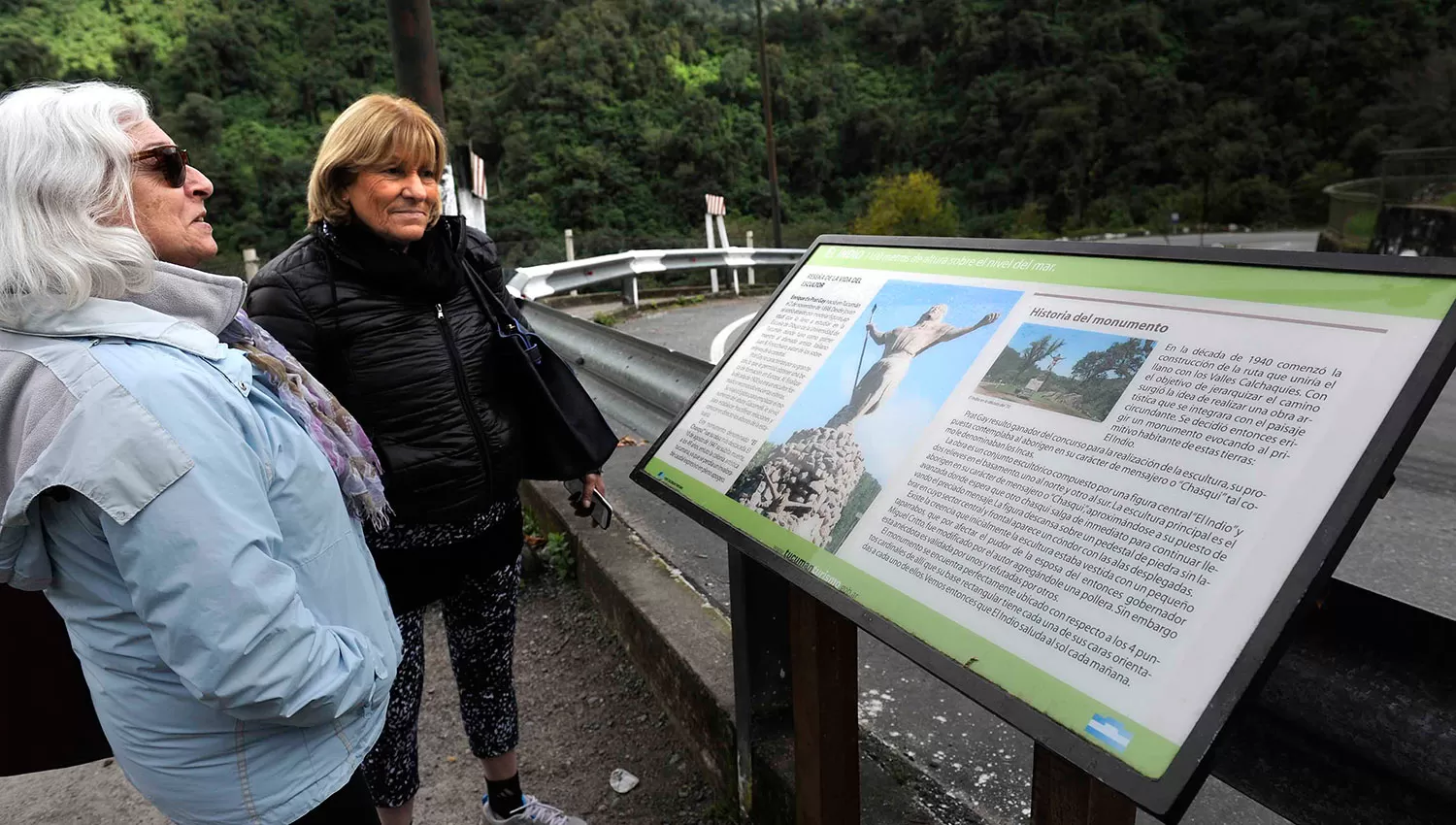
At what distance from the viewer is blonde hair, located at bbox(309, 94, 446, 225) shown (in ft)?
6.44

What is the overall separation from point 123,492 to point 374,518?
594 mm

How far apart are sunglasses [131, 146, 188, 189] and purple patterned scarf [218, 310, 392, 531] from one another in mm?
247

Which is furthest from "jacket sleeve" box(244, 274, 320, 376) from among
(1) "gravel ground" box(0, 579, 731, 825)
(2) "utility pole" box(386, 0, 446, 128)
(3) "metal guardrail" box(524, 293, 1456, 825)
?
(2) "utility pole" box(386, 0, 446, 128)

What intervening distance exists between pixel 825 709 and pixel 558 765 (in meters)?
1.33

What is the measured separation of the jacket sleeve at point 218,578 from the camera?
1155 millimetres

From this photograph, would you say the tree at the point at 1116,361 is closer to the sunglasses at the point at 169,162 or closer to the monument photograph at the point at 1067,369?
the monument photograph at the point at 1067,369

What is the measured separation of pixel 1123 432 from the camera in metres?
1.06

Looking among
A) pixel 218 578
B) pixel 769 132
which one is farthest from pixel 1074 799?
pixel 769 132

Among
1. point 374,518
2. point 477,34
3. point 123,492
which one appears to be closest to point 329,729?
point 374,518

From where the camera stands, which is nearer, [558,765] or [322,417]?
[322,417]

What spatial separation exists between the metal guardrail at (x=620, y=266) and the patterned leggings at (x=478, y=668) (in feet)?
14.0

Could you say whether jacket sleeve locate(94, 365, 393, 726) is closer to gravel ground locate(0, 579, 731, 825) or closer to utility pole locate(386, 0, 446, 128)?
gravel ground locate(0, 579, 731, 825)

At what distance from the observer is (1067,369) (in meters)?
1.18

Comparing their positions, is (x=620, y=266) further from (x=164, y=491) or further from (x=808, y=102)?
(x=808, y=102)
